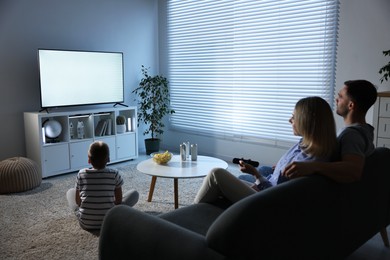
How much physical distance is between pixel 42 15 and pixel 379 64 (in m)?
3.90

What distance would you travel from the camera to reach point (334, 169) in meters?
1.66

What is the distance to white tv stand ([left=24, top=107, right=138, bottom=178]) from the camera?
4.23 m

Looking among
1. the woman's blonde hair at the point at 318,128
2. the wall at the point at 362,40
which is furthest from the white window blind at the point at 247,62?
the woman's blonde hair at the point at 318,128

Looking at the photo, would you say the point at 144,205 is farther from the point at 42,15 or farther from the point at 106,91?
the point at 42,15

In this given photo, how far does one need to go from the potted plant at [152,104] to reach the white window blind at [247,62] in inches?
A: 11.0

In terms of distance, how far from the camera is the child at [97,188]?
8.45 feet

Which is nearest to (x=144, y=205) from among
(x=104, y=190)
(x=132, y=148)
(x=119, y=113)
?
(x=104, y=190)

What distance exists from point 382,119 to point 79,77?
3.44m

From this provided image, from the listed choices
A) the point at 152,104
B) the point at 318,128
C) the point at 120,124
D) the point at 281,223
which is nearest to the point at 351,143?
the point at 318,128

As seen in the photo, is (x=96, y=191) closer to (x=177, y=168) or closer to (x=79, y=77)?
(x=177, y=168)

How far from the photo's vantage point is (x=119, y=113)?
5.27 meters

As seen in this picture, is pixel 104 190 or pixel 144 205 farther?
pixel 144 205

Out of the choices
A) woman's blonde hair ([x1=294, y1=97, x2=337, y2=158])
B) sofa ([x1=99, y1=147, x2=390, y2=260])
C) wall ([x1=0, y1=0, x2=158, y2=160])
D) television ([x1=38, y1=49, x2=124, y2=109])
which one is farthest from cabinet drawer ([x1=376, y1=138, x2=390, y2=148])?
wall ([x1=0, y1=0, x2=158, y2=160])

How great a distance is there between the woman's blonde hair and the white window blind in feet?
8.17
